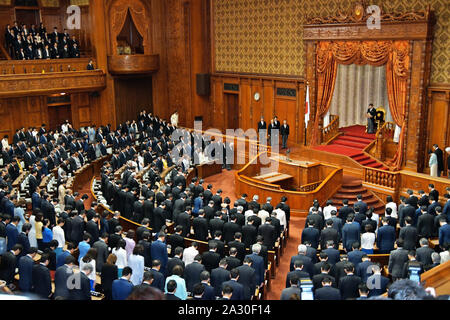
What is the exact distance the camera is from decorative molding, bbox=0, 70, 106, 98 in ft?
59.5

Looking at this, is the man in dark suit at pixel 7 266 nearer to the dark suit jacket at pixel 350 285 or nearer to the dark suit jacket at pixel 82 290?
the dark suit jacket at pixel 82 290

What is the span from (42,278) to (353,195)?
9497 mm

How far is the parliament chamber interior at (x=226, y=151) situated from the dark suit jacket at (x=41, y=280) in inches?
0.9

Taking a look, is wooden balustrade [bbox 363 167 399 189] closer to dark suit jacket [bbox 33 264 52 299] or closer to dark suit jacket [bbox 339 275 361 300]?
dark suit jacket [bbox 339 275 361 300]

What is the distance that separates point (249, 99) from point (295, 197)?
823cm

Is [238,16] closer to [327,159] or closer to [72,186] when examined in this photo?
[327,159]

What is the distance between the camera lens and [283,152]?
1733 cm

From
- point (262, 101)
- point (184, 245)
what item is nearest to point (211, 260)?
point (184, 245)

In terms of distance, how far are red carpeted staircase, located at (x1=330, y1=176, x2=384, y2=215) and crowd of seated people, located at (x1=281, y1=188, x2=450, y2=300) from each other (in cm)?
252

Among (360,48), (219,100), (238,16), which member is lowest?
(219,100)

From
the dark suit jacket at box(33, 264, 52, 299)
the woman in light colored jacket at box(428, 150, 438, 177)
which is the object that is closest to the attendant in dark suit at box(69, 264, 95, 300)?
the dark suit jacket at box(33, 264, 52, 299)

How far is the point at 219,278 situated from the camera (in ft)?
22.0
